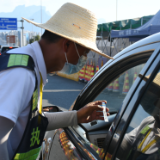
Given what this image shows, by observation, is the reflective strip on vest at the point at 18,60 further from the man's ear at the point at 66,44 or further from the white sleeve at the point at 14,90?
the man's ear at the point at 66,44

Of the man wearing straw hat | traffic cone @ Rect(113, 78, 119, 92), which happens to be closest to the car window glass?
the man wearing straw hat

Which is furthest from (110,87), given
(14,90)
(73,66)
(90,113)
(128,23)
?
(128,23)

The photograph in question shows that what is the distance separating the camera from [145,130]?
3.24ft

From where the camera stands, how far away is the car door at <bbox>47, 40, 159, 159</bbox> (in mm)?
1193

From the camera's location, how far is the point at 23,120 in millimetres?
1154

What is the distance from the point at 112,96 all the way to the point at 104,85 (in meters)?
0.25

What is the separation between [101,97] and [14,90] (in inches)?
44.0

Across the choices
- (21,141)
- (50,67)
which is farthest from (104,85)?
(21,141)

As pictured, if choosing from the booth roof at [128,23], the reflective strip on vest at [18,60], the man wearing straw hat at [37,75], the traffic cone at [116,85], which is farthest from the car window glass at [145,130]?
the booth roof at [128,23]

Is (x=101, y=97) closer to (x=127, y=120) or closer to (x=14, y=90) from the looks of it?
(x=127, y=120)

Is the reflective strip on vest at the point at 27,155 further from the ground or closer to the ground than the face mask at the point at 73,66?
closer to the ground

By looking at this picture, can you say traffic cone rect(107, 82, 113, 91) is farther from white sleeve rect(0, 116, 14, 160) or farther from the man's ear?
white sleeve rect(0, 116, 14, 160)

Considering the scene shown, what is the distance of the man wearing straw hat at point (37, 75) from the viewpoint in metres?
1.00

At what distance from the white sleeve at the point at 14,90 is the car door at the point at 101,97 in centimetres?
50
